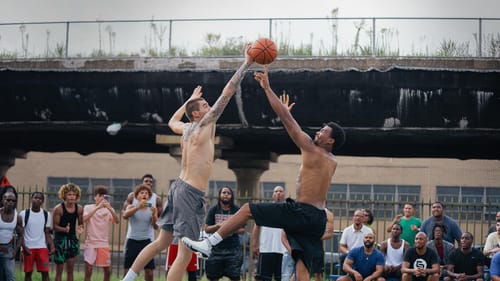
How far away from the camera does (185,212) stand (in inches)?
500

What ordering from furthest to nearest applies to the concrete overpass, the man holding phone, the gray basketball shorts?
the concrete overpass, the man holding phone, the gray basketball shorts

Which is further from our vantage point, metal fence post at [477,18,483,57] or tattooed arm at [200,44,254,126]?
metal fence post at [477,18,483,57]

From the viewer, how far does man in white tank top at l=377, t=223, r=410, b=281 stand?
60.2 ft

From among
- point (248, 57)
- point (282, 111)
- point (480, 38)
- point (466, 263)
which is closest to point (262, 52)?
point (248, 57)

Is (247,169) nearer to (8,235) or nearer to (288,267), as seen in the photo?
(288,267)

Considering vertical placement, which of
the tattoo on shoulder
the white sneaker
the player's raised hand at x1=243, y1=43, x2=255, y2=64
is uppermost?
the player's raised hand at x1=243, y1=43, x2=255, y2=64

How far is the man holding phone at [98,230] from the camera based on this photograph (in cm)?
1816

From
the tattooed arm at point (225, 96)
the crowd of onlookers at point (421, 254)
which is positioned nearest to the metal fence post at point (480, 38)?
the crowd of onlookers at point (421, 254)

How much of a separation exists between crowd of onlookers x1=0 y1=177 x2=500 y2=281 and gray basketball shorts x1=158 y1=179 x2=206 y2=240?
418cm

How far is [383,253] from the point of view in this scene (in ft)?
61.9

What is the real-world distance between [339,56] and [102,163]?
93.7 ft

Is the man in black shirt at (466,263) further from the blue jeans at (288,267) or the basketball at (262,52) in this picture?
the basketball at (262,52)

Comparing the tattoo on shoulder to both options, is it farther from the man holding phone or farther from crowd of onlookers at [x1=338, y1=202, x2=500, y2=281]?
crowd of onlookers at [x1=338, y1=202, x2=500, y2=281]

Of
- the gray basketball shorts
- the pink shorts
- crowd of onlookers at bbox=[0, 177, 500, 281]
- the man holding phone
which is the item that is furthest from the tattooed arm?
the pink shorts
